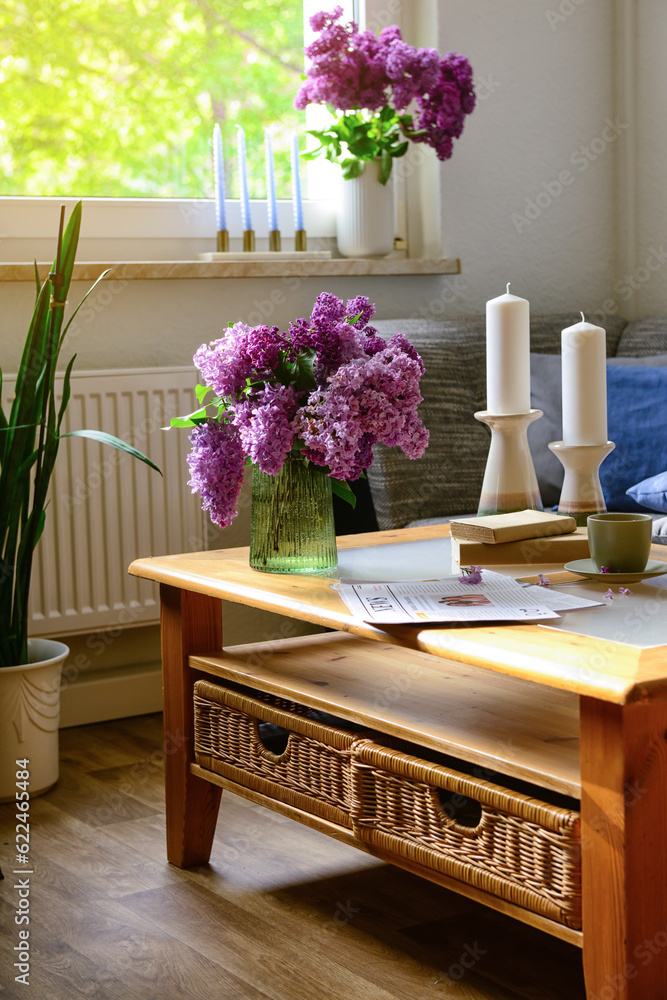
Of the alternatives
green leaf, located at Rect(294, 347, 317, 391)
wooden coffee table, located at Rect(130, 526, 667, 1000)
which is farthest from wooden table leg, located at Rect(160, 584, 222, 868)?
green leaf, located at Rect(294, 347, 317, 391)

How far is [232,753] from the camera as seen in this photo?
1574mm

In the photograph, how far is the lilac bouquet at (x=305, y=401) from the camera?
1.43m

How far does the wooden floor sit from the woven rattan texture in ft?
2.29

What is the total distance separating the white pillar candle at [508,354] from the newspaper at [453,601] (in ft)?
0.91

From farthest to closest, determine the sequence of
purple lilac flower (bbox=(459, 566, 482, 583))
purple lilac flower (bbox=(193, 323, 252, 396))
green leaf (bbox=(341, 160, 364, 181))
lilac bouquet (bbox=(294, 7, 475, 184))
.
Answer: green leaf (bbox=(341, 160, 364, 181)) < lilac bouquet (bbox=(294, 7, 475, 184)) < purple lilac flower (bbox=(193, 323, 252, 396)) < purple lilac flower (bbox=(459, 566, 482, 583))

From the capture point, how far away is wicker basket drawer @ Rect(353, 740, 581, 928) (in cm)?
110

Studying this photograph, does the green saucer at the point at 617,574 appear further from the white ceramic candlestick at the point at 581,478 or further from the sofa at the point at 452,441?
the sofa at the point at 452,441

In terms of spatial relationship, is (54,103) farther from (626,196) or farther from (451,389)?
(626,196)

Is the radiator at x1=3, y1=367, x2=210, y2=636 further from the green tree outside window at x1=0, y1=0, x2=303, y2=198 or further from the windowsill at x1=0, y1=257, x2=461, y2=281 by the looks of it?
the green tree outside window at x1=0, y1=0, x2=303, y2=198

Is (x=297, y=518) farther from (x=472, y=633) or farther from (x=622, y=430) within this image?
(x=622, y=430)

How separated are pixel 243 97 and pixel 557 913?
2.14 meters

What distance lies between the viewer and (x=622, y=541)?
4.57 ft

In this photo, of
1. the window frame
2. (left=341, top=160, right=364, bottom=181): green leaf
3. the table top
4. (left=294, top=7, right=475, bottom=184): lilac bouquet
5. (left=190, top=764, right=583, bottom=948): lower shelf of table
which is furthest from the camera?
(left=341, top=160, right=364, bottom=181): green leaf

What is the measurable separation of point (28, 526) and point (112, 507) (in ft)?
1.35
